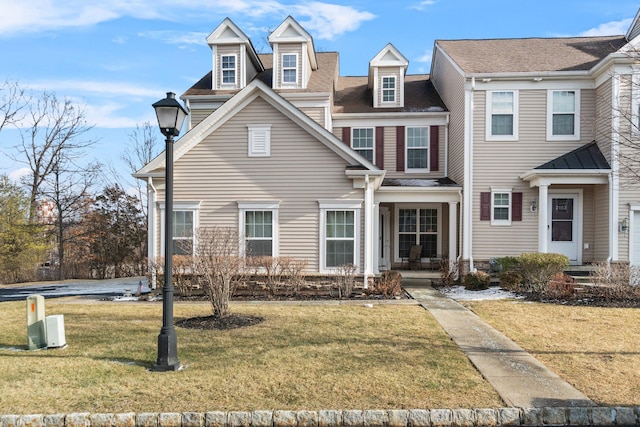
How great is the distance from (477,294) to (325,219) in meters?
4.74

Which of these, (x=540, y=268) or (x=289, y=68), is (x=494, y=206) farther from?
(x=289, y=68)

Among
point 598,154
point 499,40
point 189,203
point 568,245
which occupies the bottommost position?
point 568,245

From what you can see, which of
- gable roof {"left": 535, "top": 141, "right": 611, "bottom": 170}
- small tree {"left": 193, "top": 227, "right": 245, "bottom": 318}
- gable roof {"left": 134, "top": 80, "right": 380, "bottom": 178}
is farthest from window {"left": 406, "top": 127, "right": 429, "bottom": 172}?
small tree {"left": 193, "top": 227, "right": 245, "bottom": 318}

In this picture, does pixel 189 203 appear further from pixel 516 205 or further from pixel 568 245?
pixel 568 245

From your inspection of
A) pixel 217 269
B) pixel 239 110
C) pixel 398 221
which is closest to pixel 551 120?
A: pixel 398 221

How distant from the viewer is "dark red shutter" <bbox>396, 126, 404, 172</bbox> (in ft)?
60.0

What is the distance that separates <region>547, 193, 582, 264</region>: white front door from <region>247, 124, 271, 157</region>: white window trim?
9.66 metres

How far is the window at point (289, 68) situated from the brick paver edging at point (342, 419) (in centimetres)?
1465

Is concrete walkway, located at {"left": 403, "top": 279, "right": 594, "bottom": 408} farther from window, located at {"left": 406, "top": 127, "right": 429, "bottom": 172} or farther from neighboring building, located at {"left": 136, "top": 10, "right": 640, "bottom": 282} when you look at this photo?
window, located at {"left": 406, "top": 127, "right": 429, "bottom": 172}

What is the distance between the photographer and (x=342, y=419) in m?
4.90

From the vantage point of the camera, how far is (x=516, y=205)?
1602 centimetres

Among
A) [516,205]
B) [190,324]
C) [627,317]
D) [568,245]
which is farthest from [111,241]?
[627,317]

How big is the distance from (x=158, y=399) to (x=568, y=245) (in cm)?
1472

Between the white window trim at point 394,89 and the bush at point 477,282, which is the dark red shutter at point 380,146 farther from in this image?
the bush at point 477,282
